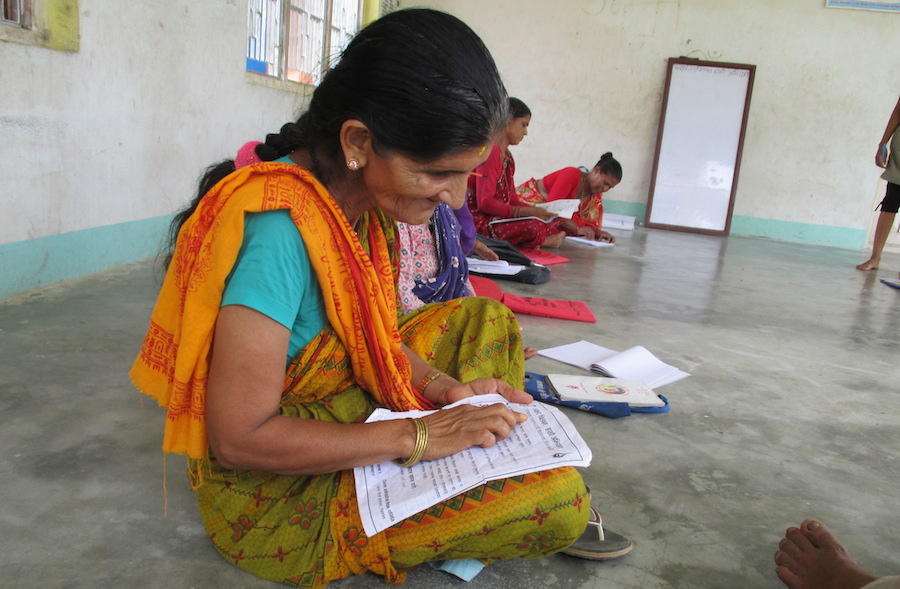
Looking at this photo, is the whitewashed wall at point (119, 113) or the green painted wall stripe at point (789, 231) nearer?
the whitewashed wall at point (119, 113)

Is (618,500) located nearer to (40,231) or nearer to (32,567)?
(32,567)

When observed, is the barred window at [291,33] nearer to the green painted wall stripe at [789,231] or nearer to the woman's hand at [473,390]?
the woman's hand at [473,390]

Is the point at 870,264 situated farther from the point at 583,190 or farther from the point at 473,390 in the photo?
the point at 473,390

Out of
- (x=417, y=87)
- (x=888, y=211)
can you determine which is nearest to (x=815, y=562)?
(x=417, y=87)

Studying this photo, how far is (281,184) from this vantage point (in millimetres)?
1130

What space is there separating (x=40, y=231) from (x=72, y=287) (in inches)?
10.9

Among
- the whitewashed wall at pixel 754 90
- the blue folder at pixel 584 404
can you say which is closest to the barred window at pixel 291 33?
the whitewashed wall at pixel 754 90

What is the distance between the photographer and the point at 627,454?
198cm

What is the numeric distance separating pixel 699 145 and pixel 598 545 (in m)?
7.49

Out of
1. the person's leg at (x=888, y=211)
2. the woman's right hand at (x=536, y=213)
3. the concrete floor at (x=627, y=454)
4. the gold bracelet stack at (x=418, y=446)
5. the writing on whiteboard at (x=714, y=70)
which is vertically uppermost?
the writing on whiteboard at (x=714, y=70)

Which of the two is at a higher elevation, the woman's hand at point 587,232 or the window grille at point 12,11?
the window grille at point 12,11

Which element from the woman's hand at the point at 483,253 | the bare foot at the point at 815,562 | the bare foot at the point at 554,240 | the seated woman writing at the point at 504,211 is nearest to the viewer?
the bare foot at the point at 815,562

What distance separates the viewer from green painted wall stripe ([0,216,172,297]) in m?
2.86

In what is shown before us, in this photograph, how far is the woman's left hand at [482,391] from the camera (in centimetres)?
148
